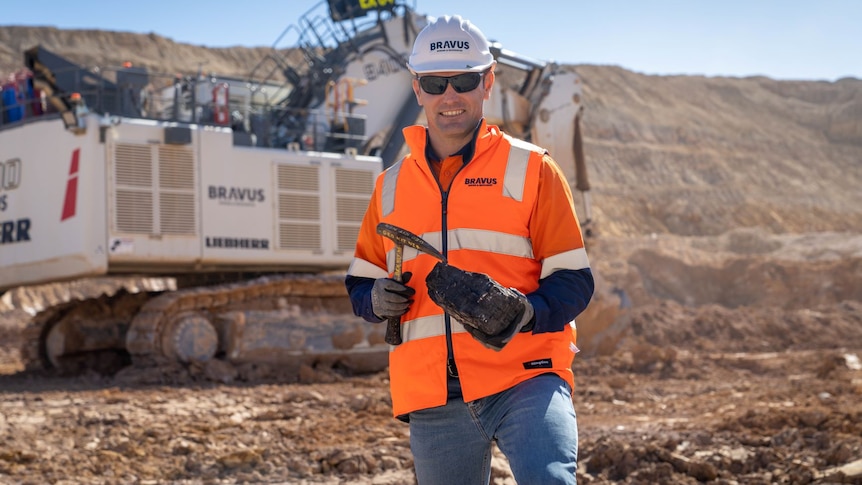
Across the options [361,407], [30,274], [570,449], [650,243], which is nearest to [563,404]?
[570,449]

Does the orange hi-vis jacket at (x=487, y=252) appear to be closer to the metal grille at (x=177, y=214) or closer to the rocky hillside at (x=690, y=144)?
the metal grille at (x=177, y=214)

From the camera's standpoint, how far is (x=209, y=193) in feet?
37.7

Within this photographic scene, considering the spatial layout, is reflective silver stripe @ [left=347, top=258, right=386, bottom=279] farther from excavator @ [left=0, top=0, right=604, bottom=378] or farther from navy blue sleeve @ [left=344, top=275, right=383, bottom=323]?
excavator @ [left=0, top=0, right=604, bottom=378]

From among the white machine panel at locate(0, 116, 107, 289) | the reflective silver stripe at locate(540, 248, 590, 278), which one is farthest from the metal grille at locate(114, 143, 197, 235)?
the reflective silver stripe at locate(540, 248, 590, 278)

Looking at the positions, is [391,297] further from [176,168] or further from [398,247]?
[176,168]

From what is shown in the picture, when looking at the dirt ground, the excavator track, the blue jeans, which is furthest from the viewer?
the excavator track

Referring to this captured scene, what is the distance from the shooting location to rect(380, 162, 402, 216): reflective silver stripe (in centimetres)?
338

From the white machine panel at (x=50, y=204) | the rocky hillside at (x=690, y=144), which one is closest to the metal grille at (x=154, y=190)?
the white machine panel at (x=50, y=204)

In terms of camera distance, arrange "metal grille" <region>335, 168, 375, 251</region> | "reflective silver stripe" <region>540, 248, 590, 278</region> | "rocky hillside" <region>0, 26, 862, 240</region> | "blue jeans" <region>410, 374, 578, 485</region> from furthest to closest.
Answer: "rocky hillside" <region>0, 26, 862, 240</region>
"metal grille" <region>335, 168, 375, 251</region>
"reflective silver stripe" <region>540, 248, 590, 278</region>
"blue jeans" <region>410, 374, 578, 485</region>

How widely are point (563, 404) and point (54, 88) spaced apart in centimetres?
958

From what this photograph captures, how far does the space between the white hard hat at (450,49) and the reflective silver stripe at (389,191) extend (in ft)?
1.05

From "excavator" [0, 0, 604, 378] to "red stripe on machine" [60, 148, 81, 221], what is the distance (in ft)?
0.05

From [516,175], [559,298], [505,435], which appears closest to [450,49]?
[516,175]

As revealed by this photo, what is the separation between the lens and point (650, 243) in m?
30.0
